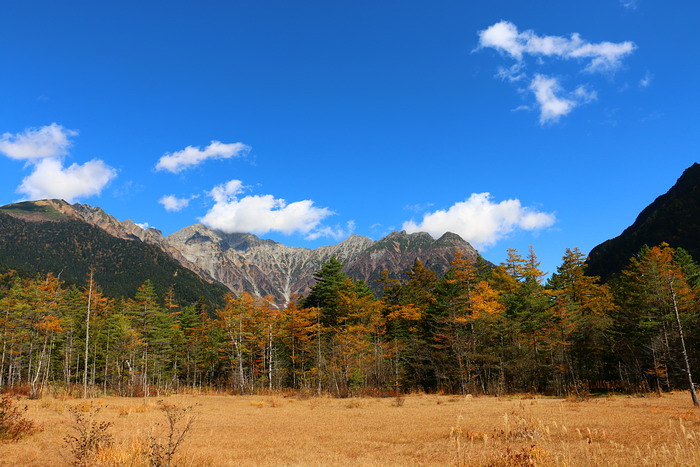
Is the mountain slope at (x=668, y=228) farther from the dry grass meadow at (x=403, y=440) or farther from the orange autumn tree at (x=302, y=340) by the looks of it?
the dry grass meadow at (x=403, y=440)

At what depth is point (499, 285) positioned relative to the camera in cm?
5406

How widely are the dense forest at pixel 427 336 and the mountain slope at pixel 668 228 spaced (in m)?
51.1

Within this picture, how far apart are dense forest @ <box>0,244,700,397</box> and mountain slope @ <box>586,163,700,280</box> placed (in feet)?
168

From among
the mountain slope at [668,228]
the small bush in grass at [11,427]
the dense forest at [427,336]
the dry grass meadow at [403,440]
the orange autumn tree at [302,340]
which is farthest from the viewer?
the mountain slope at [668,228]

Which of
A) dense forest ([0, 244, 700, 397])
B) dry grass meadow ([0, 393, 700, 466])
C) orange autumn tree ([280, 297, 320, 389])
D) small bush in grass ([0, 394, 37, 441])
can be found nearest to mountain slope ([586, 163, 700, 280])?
dense forest ([0, 244, 700, 397])

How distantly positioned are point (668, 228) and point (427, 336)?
3221 inches

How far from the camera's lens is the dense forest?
128 feet

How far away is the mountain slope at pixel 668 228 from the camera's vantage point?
86.3 m

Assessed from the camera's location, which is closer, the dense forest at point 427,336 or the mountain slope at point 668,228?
the dense forest at point 427,336

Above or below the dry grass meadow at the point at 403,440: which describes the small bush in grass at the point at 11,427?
above

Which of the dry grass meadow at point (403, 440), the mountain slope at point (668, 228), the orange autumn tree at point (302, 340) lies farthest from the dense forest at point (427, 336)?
the mountain slope at point (668, 228)

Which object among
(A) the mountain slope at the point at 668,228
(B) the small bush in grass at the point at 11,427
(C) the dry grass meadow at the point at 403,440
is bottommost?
(C) the dry grass meadow at the point at 403,440

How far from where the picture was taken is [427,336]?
46.3m

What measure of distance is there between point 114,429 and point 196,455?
23.9 feet
